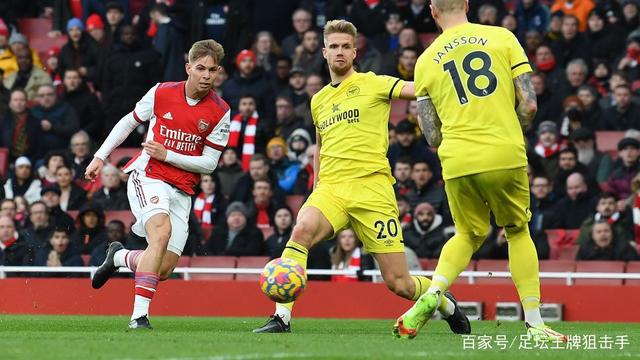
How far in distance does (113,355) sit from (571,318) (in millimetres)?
8293

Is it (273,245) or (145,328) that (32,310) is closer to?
(273,245)

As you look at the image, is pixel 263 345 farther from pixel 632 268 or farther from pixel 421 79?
pixel 632 268

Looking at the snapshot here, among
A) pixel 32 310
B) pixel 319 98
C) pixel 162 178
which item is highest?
pixel 319 98

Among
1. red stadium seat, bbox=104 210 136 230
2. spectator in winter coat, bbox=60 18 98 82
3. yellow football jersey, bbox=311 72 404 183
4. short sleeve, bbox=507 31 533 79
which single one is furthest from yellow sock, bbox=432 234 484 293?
spectator in winter coat, bbox=60 18 98 82

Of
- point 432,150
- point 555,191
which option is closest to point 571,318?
point 555,191

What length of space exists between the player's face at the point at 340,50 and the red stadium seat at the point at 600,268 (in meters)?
5.99

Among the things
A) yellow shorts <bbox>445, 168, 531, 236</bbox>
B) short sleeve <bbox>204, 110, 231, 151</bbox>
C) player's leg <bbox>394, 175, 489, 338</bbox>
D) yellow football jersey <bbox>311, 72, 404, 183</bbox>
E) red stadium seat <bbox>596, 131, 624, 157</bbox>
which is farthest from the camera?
red stadium seat <bbox>596, 131, 624, 157</bbox>

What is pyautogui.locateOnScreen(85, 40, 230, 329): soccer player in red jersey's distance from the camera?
11.8 m

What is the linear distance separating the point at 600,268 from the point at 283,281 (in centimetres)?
683

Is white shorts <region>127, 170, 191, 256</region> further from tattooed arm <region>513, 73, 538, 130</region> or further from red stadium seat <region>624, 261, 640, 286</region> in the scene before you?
red stadium seat <region>624, 261, 640, 286</region>

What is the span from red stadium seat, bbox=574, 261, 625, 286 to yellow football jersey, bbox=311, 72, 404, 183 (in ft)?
18.5

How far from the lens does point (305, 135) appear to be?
63.4 ft

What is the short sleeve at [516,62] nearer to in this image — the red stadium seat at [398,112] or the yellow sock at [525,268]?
the yellow sock at [525,268]

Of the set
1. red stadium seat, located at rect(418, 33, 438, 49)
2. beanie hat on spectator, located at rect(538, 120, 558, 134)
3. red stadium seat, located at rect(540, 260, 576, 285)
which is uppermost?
red stadium seat, located at rect(418, 33, 438, 49)
